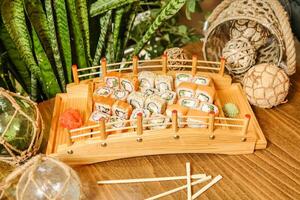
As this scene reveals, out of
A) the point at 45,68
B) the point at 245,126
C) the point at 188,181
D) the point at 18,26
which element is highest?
the point at 18,26

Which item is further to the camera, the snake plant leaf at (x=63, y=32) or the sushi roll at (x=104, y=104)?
the snake plant leaf at (x=63, y=32)

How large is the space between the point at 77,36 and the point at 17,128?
1.27 ft

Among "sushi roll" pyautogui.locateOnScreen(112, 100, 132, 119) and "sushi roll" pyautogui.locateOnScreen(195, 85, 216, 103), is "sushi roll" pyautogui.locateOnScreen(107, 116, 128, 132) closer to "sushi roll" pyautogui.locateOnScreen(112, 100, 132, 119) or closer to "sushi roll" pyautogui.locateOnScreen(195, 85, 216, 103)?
"sushi roll" pyautogui.locateOnScreen(112, 100, 132, 119)

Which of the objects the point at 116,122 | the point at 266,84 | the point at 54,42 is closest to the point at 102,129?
the point at 116,122

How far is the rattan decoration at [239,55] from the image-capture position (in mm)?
1051

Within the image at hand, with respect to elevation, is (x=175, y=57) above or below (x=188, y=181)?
above

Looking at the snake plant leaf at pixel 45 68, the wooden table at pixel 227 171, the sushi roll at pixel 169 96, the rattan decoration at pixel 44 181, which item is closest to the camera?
the rattan decoration at pixel 44 181

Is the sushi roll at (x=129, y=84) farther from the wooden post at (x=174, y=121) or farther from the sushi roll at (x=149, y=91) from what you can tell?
the wooden post at (x=174, y=121)

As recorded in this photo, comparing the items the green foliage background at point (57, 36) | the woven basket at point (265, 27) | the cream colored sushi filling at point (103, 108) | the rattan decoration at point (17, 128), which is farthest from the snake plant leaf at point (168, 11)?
the rattan decoration at point (17, 128)

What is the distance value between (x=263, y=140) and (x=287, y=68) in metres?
0.26

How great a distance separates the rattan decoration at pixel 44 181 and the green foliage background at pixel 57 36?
0.40 m

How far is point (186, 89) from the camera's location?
93cm

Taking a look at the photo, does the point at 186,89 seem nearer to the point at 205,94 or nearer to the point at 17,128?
the point at 205,94

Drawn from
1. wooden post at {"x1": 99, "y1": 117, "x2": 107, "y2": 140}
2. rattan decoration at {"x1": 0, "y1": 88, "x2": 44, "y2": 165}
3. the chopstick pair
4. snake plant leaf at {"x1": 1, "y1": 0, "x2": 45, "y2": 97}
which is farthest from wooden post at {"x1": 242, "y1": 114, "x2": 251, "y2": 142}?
snake plant leaf at {"x1": 1, "y1": 0, "x2": 45, "y2": 97}
